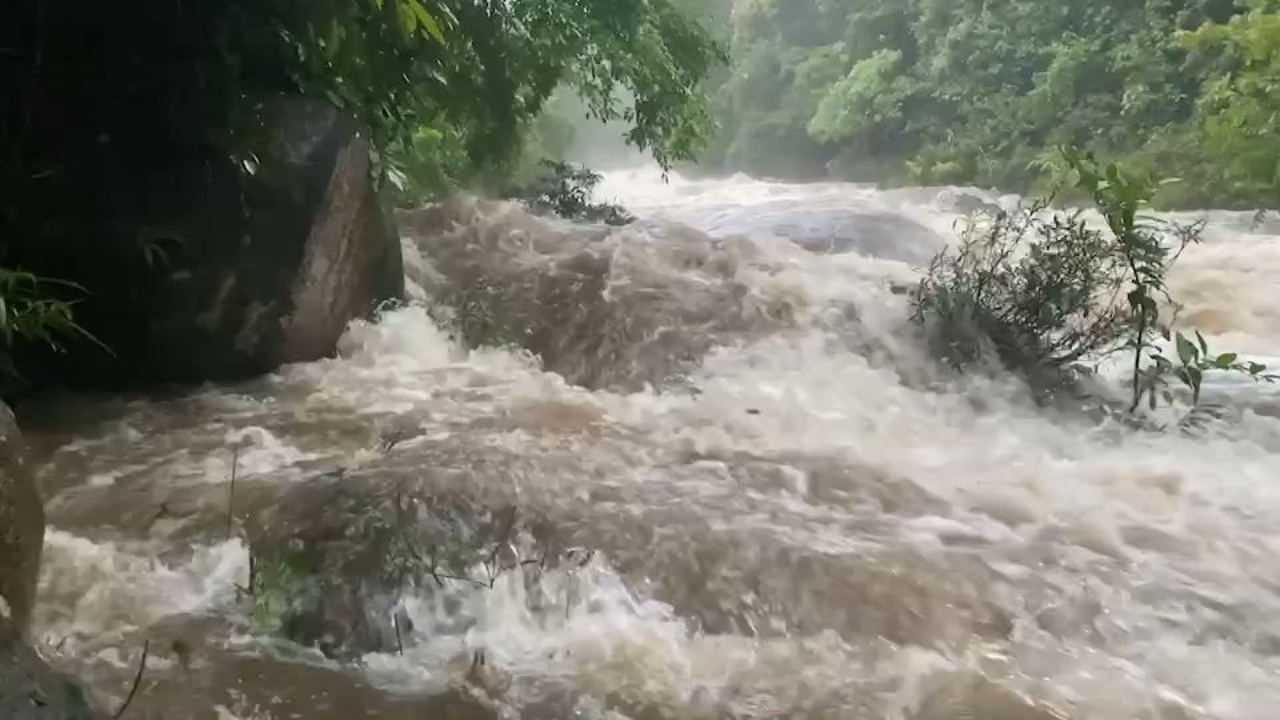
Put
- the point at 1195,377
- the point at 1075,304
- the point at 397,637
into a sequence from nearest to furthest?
1. the point at 397,637
2. the point at 1195,377
3. the point at 1075,304

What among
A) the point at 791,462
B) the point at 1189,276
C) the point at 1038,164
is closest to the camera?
the point at 791,462

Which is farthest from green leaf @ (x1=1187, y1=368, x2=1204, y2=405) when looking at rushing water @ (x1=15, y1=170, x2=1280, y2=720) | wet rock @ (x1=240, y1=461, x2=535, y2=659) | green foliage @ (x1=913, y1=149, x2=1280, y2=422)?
wet rock @ (x1=240, y1=461, x2=535, y2=659)

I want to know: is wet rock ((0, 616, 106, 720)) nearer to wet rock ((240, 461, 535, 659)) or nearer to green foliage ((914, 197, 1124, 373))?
wet rock ((240, 461, 535, 659))

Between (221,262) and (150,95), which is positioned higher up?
(150,95)

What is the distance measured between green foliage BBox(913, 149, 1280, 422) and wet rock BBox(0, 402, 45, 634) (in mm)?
4496

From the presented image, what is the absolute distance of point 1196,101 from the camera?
14992 mm

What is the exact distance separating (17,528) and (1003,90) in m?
19.5

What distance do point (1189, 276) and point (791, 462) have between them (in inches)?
200

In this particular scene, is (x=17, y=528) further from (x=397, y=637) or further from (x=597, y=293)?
(x=597, y=293)

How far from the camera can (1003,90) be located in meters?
19.6

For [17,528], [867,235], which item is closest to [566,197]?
[867,235]

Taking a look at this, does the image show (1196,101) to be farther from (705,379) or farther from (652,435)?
(652,435)

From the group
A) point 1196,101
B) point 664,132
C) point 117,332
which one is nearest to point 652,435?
point 117,332

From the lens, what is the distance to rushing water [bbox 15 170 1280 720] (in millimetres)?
2686
